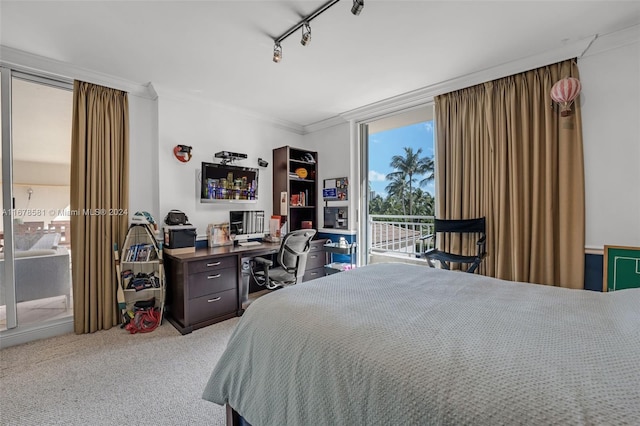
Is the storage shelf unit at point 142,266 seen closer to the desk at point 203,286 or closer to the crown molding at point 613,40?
the desk at point 203,286

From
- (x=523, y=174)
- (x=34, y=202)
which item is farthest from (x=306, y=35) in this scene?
(x=34, y=202)

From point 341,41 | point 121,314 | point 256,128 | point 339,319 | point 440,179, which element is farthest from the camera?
point 256,128

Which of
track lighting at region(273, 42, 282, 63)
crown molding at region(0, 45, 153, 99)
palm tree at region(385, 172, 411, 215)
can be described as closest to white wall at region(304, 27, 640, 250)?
palm tree at region(385, 172, 411, 215)

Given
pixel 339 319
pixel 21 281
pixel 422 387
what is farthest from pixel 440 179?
pixel 21 281

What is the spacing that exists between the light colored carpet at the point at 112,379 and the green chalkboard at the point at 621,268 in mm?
3034

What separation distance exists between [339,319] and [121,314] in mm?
2927

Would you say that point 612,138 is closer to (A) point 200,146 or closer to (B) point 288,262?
(B) point 288,262

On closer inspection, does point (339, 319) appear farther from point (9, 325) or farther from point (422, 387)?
point (9, 325)

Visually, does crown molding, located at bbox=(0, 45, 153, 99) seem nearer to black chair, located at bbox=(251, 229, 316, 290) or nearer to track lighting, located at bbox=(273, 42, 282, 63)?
track lighting, located at bbox=(273, 42, 282, 63)

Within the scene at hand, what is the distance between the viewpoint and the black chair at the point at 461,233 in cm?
277

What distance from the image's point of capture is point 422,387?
77 centimetres

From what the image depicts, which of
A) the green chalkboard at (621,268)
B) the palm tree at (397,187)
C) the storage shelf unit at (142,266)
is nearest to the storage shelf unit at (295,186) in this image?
the palm tree at (397,187)

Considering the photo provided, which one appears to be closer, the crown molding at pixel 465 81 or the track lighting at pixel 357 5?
the track lighting at pixel 357 5

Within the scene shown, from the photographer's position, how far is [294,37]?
225 cm
